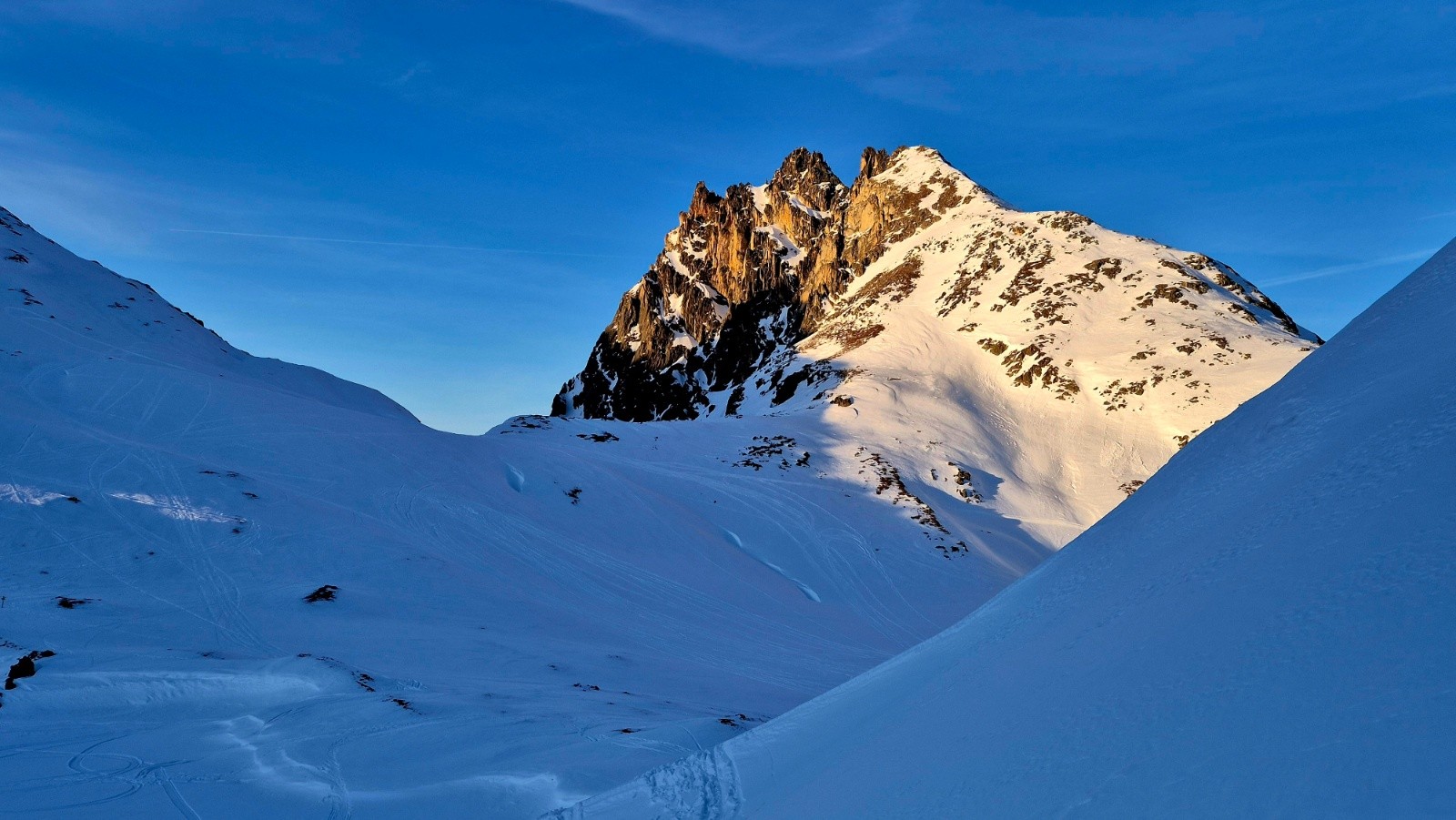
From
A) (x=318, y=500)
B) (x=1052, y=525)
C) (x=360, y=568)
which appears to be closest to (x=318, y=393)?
(x=318, y=500)

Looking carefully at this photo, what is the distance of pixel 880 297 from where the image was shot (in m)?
71.8

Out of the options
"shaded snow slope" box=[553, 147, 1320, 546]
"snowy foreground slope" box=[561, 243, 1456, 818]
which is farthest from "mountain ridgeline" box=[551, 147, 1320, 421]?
"snowy foreground slope" box=[561, 243, 1456, 818]

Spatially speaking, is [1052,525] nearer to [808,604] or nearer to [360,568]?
[808,604]

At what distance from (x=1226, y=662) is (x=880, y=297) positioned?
71.0 m

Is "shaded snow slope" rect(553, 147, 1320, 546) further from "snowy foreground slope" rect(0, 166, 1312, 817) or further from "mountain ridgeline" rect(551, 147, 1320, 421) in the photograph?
"snowy foreground slope" rect(0, 166, 1312, 817)

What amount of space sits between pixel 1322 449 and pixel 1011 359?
170 feet

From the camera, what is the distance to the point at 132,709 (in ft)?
26.3

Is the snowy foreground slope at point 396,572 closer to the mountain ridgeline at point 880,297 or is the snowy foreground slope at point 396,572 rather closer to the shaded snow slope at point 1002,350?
the shaded snow slope at point 1002,350

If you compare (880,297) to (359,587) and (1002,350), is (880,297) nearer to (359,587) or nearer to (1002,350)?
(1002,350)

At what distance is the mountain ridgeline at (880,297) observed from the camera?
164ft

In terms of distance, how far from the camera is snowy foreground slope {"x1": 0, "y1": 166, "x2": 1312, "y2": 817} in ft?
23.3

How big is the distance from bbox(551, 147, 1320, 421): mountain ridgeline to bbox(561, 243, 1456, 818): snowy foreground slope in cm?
4399

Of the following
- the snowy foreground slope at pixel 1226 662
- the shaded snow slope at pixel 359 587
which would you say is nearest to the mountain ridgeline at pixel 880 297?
the shaded snow slope at pixel 359 587

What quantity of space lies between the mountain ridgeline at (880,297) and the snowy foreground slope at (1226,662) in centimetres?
4399
